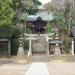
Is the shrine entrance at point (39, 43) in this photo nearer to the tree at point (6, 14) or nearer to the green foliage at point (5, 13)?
the tree at point (6, 14)

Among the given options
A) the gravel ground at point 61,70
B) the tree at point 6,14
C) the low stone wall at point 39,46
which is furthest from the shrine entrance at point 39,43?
the gravel ground at point 61,70

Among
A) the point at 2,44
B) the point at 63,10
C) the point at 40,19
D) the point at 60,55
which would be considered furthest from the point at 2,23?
the point at 40,19

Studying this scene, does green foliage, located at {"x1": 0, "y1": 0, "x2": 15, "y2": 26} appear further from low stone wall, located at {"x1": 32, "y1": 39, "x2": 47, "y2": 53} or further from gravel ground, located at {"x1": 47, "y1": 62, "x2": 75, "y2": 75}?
gravel ground, located at {"x1": 47, "y1": 62, "x2": 75, "y2": 75}

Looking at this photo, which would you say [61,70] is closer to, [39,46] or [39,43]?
[39,46]

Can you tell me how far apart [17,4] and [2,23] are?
5.69m

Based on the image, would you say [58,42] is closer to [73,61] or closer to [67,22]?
[67,22]

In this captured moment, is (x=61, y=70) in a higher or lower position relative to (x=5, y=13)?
lower

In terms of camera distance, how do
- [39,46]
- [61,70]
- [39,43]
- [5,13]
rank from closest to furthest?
[61,70]
[5,13]
[39,46]
[39,43]

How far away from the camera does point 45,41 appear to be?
→ 42.4m

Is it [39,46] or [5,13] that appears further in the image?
[39,46]

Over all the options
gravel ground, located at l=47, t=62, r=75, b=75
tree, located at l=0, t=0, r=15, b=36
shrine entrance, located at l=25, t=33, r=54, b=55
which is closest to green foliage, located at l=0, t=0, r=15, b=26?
tree, located at l=0, t=0, r=15, b=36

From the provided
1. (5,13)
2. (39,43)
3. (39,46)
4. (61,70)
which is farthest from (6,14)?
(61,70)

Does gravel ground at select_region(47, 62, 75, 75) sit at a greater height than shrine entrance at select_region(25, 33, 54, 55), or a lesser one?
lesser

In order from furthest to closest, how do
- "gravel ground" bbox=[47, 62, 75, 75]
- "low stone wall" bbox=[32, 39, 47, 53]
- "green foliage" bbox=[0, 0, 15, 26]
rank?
"low stone wall" bbox=[32, 39, 47, 53]
"green foliage" bbox=[0, 0, 15, 26]
"gravel ground" bbox=[47, 62, 75, 75]
